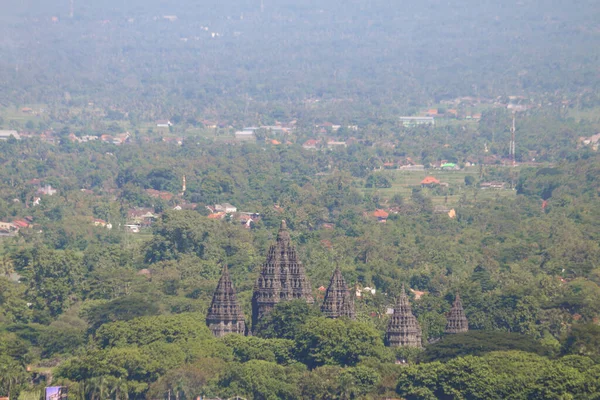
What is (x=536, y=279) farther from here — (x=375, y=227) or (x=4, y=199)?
(x=4, y=199)

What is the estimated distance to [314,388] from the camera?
60.2 m

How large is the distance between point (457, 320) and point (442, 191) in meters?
63.0

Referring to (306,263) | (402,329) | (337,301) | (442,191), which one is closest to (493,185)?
(442,191)

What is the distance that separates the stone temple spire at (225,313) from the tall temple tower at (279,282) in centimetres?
150

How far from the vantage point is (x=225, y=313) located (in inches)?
2739

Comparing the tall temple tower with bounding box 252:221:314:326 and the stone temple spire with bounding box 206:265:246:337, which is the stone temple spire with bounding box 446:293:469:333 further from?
the stone temple spire with bounding box 206:265:246:337

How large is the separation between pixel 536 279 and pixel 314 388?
977 inches

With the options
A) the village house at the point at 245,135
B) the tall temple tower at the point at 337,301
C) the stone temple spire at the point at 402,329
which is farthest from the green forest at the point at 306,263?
the village house at the point at 245,135

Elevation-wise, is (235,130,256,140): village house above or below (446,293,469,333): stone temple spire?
above

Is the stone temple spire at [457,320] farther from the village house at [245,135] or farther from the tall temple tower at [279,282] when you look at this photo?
the village house at [245,135]

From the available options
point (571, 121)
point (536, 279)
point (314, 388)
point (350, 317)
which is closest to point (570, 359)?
point (314, 388)

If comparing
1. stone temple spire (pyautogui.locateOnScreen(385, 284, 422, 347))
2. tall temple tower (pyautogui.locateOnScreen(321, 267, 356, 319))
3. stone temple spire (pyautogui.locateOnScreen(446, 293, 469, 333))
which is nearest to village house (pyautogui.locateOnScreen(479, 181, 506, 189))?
stone temple spire (pyautogui.locateOnScreen(446, 293, 469, 333))

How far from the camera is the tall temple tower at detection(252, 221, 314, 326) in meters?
71.5

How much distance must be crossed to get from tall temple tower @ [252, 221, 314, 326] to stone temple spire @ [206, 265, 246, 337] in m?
1.50
